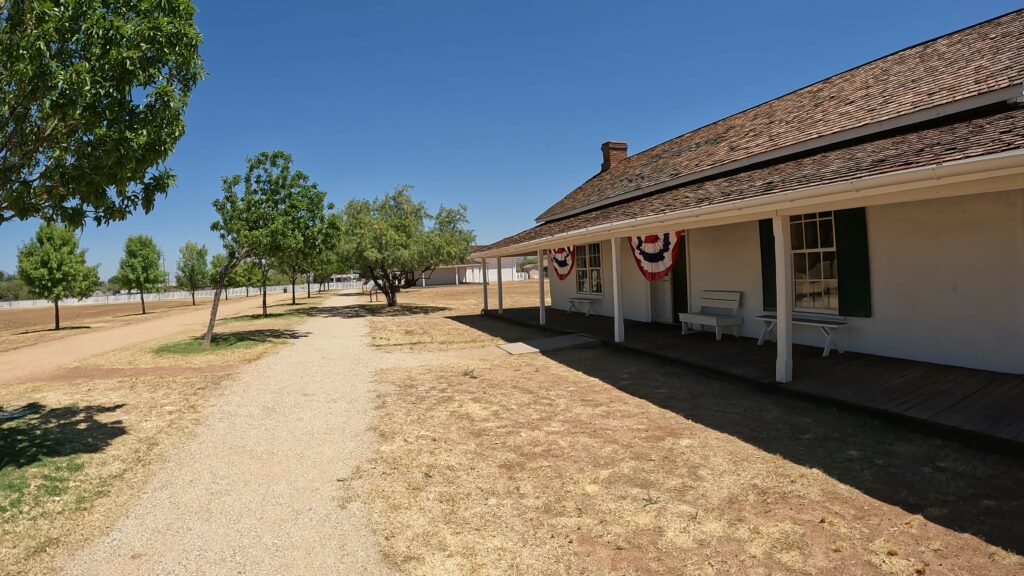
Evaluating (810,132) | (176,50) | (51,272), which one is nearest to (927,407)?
(810,132)

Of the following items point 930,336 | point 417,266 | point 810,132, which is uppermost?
point 810,132

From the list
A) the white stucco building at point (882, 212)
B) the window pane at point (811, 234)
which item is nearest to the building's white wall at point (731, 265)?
the white stucco building at point (882, 212)

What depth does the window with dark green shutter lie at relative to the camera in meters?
7.56

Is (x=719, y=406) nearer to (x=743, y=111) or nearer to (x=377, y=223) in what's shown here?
(x=743, y=111)

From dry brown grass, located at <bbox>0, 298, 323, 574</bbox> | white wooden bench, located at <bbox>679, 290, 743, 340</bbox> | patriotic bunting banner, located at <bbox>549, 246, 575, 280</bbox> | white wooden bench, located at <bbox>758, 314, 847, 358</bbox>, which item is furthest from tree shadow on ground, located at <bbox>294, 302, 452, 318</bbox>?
white wooden bench, located at <bbox>758, 314, 847, 358</bbox>

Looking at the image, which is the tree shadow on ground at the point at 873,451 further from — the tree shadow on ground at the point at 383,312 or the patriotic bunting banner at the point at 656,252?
the tree shadow on ground at the point at 383,312

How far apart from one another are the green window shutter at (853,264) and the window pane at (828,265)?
0.59ft

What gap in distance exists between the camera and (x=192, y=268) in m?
47.0

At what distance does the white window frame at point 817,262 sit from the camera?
8.06 meters

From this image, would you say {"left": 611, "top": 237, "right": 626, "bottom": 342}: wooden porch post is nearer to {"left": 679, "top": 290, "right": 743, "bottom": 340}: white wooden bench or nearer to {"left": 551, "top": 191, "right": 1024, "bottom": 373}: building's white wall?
{"left": 679, "top": 290, "right": 743, "bottom": 340}: white wooden bench

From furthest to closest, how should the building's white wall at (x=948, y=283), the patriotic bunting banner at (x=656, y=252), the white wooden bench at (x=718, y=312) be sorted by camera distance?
the white wooden bench at (x=718, y=312) → the patriotic bunting banner at (x=656, y=252) → the building's white wall at (x=948, y=283)

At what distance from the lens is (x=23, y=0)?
4.27 m

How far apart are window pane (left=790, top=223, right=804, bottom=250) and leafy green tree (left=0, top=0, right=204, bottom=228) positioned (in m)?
8.72

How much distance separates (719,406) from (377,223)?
19.6 meters
